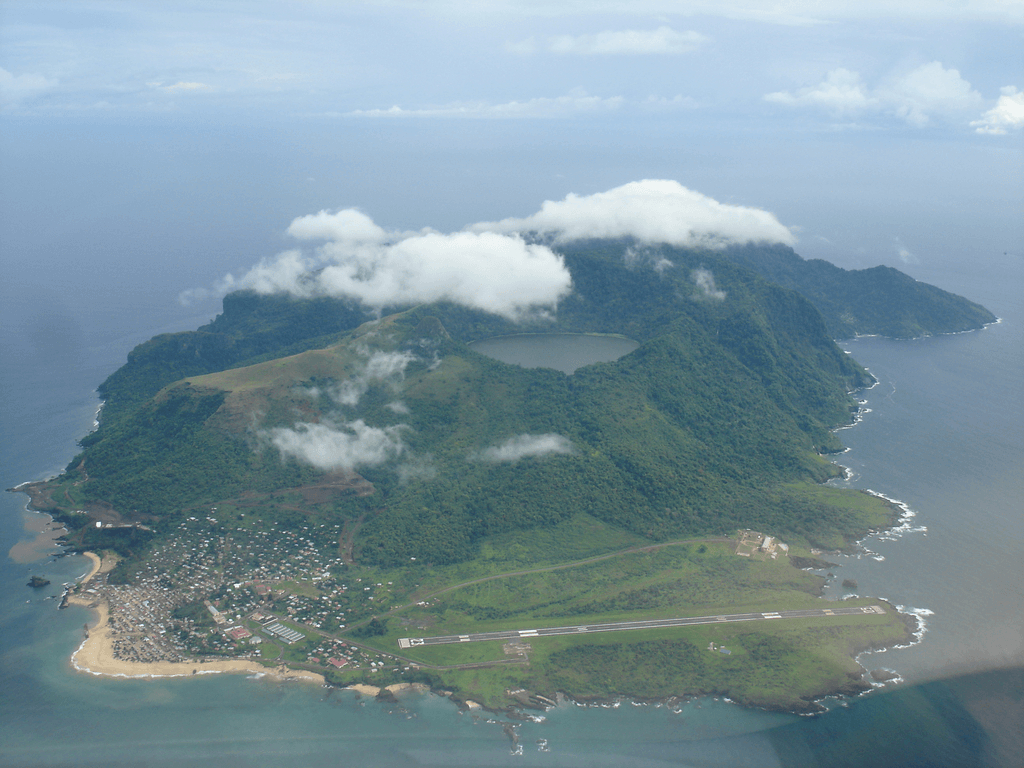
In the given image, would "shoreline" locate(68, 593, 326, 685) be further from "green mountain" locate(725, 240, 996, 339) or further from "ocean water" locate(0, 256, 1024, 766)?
"green mountain" locate(725, 240, 996, 339)

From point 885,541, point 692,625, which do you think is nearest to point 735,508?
point 885,541

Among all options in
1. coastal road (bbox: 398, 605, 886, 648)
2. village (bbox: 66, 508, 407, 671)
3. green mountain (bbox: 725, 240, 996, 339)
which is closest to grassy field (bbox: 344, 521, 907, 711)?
coastal road (bbox: 398, 605, 886, 648)

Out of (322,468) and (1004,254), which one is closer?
(322,468)

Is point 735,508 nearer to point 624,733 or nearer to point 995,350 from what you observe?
point 624,733

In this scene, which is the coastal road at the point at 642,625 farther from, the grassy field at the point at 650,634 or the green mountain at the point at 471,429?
the green mountain at the point at 471,429

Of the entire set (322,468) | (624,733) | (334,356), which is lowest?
(624,733)

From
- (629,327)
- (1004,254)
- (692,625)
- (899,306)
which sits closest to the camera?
(692,625)

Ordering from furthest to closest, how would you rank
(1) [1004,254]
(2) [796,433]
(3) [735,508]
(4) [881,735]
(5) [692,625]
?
A: (1) [1004,254] < (2) [796,433] < (3) [735,508] < (5) [692,625] < (4) [881,735]
